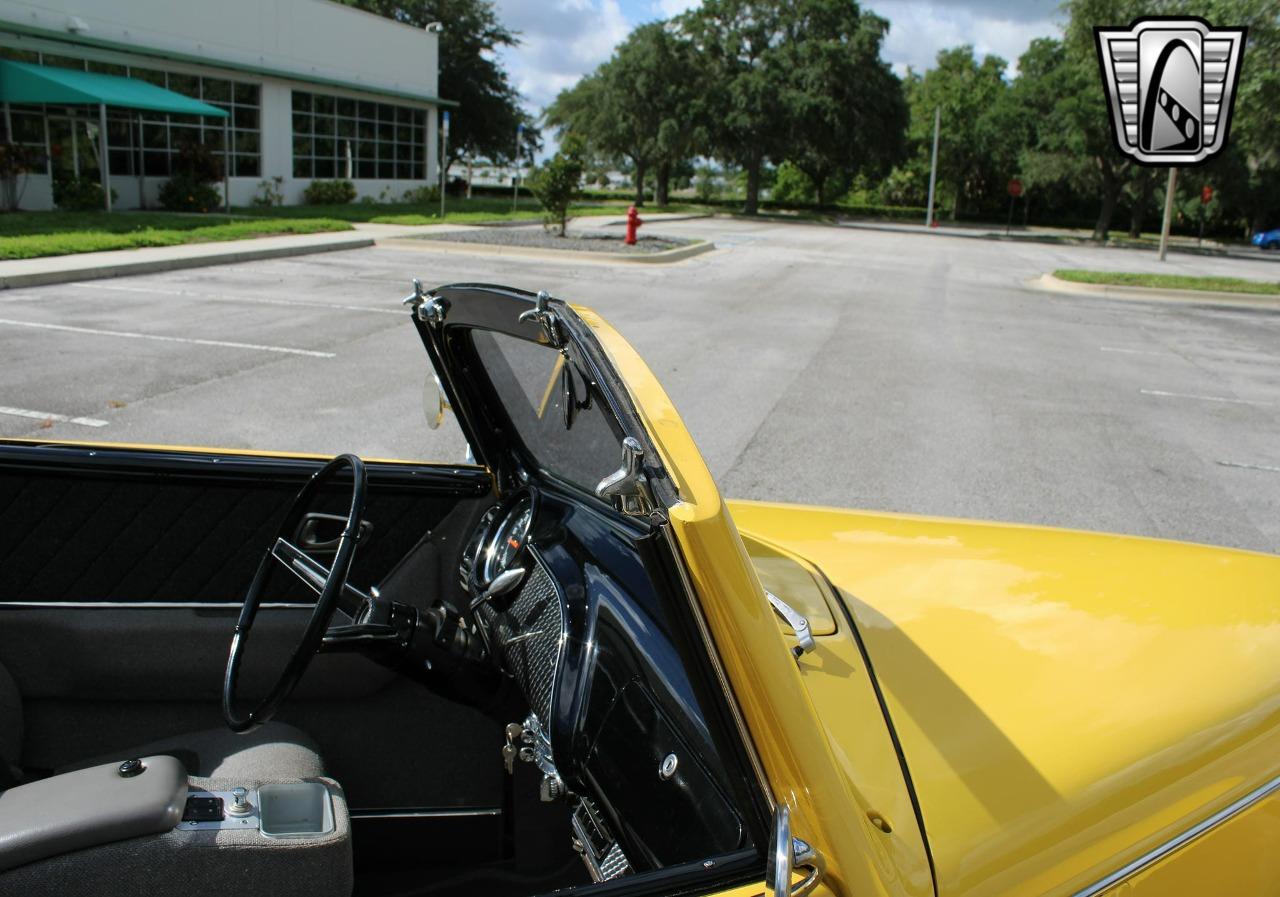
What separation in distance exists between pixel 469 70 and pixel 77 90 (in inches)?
955

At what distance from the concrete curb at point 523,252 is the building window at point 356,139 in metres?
11.0

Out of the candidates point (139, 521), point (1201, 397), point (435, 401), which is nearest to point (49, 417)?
point (139, 521)

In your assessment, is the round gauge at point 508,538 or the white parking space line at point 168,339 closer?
the round gauge at point 508,538

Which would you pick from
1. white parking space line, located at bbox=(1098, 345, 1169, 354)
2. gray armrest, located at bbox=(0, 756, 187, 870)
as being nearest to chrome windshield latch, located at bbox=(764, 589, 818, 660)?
gray armrest, located at bbox=(0, 756, 187, 870)

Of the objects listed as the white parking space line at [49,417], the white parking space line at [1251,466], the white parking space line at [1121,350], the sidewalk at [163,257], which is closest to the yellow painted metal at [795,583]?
the white parking space line at [49,417]

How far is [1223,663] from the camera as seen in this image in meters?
2.10

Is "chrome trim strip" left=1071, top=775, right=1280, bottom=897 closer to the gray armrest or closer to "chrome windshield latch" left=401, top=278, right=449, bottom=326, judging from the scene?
the gray armrest

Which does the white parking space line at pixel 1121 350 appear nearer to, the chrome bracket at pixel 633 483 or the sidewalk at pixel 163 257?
the sidewalk at pixel 163 257

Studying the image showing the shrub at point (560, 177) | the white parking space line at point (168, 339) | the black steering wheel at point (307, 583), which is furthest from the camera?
the shrub at point (560, 177)

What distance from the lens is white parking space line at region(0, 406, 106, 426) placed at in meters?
6.94

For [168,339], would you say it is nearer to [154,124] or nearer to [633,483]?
[633,483]

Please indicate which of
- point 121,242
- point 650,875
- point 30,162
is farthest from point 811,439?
point 30,162

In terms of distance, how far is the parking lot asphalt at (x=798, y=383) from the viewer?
21.9ft

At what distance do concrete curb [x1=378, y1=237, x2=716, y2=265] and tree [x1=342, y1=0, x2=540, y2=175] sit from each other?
23623 mm
